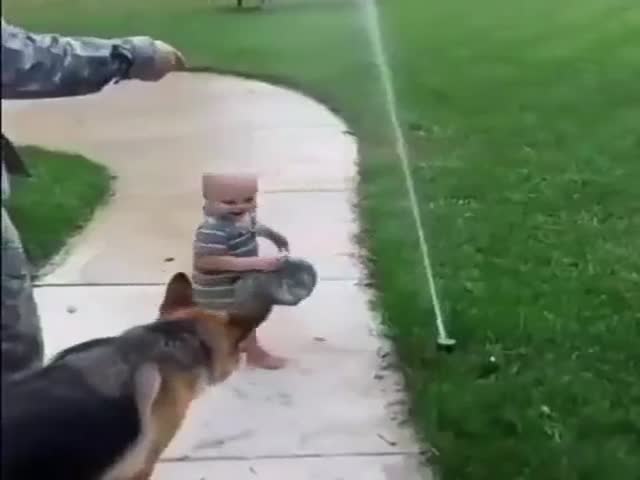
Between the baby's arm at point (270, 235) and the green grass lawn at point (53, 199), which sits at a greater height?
the baby's arm at point (270, 235)

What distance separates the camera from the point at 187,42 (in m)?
A: 8.70

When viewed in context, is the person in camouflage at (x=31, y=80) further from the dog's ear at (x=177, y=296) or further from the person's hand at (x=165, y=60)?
the dog's ear at (x=177, y=296)

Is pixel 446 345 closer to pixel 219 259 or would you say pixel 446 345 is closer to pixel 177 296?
pixel 219 259

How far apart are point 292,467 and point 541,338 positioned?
89 cm

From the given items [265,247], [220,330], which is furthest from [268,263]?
[220,330]

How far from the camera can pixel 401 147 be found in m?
5.77

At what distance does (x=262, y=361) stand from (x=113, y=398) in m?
1.75

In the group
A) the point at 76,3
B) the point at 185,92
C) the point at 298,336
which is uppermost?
the point at 298,336

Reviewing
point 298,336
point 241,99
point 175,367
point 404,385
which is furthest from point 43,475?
point 241,99

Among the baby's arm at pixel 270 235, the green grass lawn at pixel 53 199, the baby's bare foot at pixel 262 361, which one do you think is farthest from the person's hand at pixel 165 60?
the green grass lawn at pixel 53 199

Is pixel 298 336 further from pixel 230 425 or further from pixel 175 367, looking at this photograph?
pixel 175 367

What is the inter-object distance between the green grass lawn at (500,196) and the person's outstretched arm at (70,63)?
1.26 m

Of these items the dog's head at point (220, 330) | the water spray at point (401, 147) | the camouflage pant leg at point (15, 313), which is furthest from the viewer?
the water spray at point (401, 147)

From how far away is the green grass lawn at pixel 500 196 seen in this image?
10.4 feet
